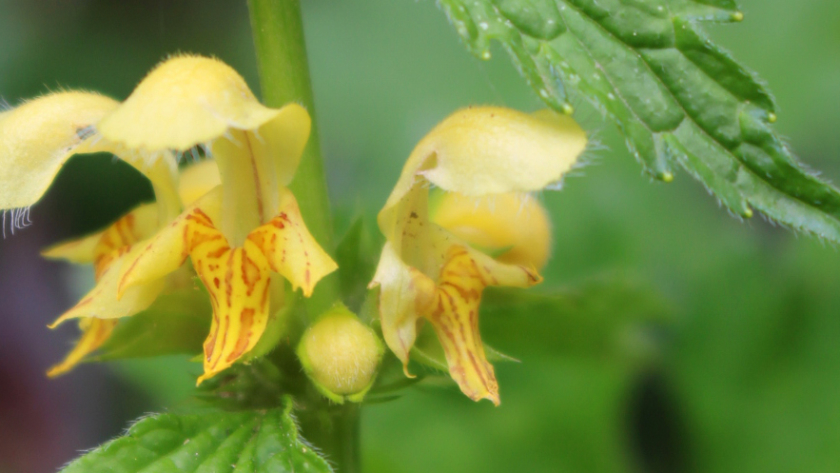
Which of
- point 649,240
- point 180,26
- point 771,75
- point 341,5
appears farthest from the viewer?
point 180,26

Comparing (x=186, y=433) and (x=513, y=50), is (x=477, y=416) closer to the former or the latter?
(x=186, y=433)

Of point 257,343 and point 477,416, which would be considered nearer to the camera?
point 257,343

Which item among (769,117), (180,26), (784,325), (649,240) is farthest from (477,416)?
(180,26)

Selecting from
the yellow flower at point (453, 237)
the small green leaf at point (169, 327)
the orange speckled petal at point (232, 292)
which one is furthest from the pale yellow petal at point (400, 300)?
the small green leaf at point (169, 327)

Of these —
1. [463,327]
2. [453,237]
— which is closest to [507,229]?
[453,237]

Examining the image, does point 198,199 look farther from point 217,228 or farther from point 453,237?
point 453,237

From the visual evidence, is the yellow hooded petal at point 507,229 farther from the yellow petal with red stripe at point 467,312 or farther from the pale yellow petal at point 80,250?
the pale yellow petal at point 80,250
